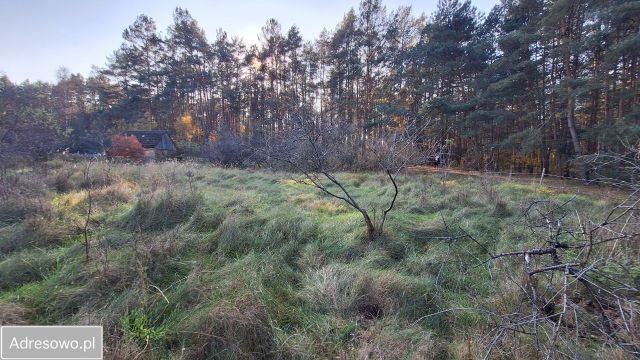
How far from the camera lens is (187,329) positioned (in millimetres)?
2170

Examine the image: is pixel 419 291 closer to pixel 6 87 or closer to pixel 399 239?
pixel 399 239

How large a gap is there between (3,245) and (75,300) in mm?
2231

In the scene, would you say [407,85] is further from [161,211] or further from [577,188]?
[161,211]

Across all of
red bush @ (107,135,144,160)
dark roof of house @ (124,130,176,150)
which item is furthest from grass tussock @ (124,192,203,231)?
dark roof of house @ (124,130,176,150)

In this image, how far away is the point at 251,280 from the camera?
2.82 metres

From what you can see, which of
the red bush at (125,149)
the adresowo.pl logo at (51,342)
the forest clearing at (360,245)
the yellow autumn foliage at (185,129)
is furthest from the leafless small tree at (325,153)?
the yellow autumn foliage at (185,129)

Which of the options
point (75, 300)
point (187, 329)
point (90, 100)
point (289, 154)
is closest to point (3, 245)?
point (75, 300)

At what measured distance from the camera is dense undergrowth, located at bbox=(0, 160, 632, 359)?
2.11 meters

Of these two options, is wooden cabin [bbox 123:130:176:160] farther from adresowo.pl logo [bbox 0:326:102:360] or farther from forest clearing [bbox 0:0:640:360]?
adresowo.pl logo [bbox 0:326:102:360]

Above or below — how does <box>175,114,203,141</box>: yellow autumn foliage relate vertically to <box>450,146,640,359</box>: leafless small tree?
above

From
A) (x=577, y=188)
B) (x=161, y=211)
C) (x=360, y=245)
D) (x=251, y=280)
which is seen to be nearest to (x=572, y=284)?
(x=360, y=245)

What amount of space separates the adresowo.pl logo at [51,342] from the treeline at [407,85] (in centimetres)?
417

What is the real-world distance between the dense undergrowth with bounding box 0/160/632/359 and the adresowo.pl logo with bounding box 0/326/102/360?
105 millimetres

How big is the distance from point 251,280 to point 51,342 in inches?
60.1
